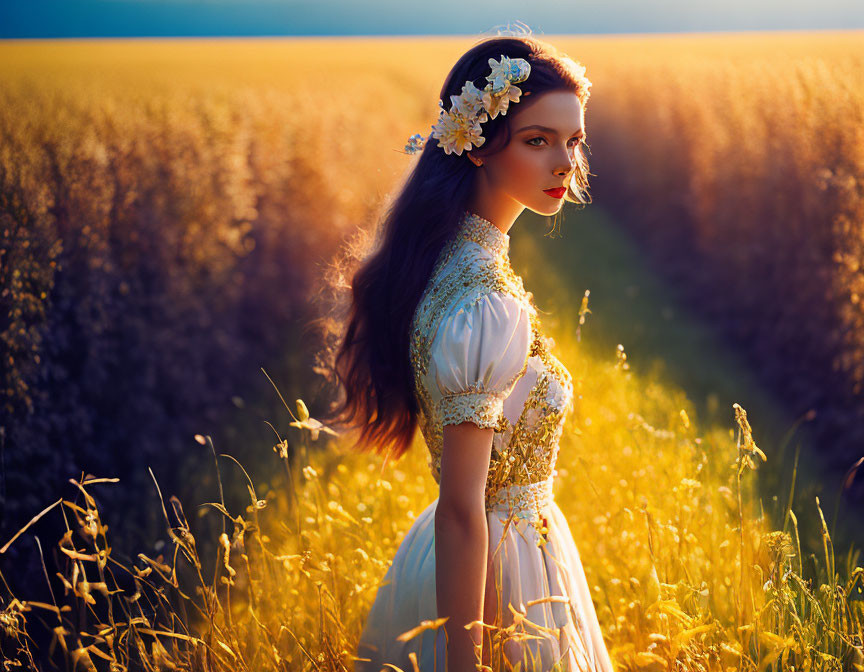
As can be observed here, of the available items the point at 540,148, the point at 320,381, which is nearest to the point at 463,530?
the point at 540,148

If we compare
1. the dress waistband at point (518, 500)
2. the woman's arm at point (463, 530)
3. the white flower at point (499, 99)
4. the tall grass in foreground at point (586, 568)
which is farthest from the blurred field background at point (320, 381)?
the white flower at point (499, 99)

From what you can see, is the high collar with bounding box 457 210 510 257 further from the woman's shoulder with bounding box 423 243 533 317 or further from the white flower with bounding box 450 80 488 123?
the white flower with bounding box 450 80 488 123

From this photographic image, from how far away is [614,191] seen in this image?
1422cm

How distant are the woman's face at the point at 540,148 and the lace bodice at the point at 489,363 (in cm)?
14

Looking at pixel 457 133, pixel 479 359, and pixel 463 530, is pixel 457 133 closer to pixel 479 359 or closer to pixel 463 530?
pixel 479 359

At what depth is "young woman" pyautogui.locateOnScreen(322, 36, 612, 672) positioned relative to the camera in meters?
1.74

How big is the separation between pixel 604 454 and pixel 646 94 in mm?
11120

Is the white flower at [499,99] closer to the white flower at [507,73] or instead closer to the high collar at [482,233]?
the white flower at [507,73]

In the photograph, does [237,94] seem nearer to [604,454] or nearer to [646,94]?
[604,454]

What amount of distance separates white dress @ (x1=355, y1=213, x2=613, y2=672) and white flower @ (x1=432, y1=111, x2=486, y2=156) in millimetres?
178

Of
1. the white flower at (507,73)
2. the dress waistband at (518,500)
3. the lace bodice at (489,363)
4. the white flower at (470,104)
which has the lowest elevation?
the dress waistband at (518,500)

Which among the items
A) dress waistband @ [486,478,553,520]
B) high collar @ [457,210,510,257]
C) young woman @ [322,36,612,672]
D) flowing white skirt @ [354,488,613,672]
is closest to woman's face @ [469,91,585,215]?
young woman @ [322,36,612,672]

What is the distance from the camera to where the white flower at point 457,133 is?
1.93 m

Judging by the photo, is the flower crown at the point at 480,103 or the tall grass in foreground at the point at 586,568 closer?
the flower crown at the point at 480,103
